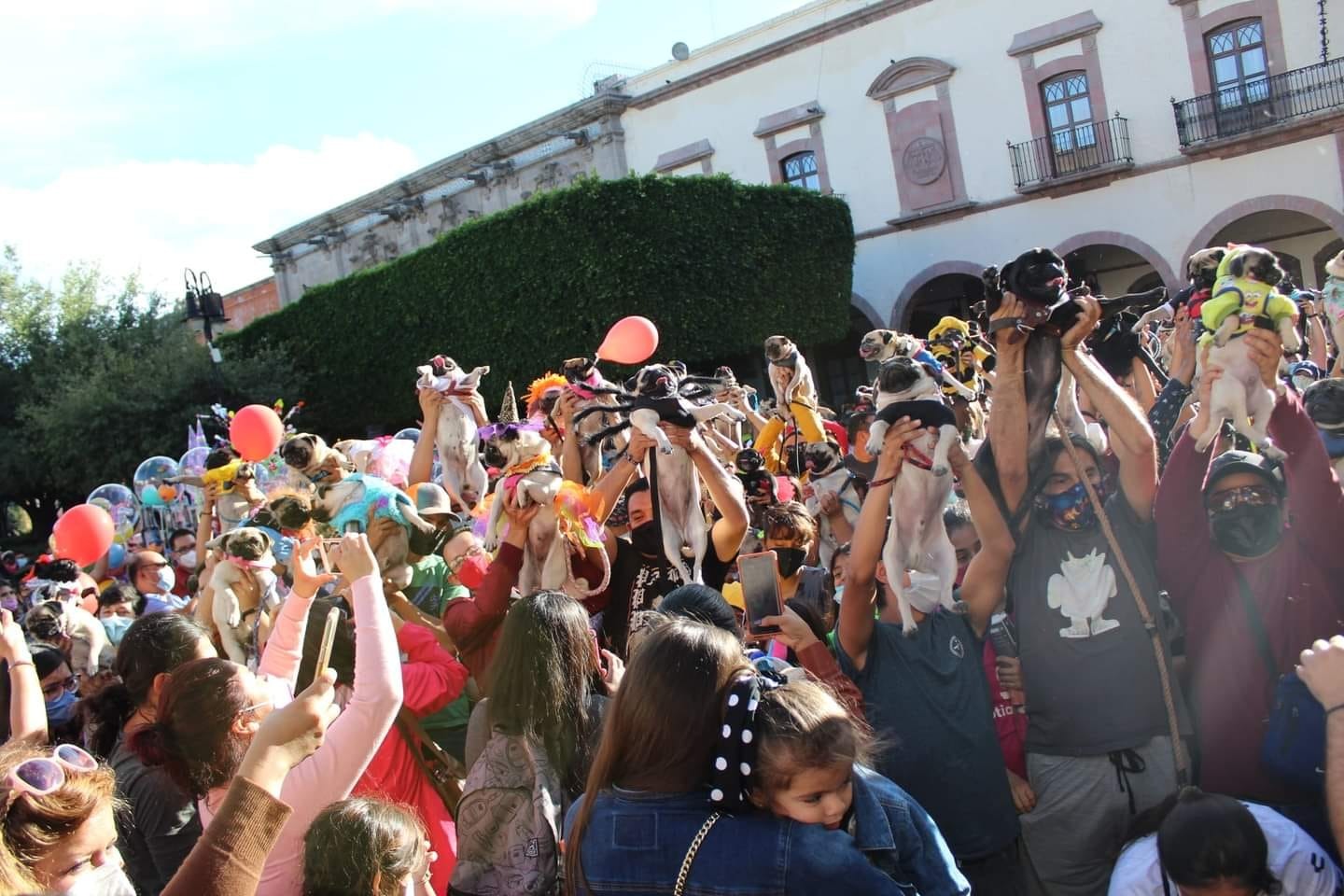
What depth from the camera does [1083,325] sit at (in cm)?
297

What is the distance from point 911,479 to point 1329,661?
1.04 metres

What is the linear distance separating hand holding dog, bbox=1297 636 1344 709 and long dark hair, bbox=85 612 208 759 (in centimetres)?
265

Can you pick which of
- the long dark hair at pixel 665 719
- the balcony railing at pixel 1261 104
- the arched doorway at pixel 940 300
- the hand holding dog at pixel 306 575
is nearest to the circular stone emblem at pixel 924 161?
the arched doorway at pixel 940 300

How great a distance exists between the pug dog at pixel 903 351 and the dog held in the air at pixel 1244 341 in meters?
0.71

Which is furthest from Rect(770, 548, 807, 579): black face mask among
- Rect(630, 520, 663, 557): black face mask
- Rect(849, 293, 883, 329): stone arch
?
Rect(849, 293, 883, 329): stone arch

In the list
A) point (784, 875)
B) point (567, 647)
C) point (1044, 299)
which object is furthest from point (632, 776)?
point (1044, 299)

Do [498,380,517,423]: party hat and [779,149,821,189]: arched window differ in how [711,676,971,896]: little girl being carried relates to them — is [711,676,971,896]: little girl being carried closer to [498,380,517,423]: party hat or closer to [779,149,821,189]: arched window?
[498,380,517,423]: party hat

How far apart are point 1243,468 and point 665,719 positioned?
70.8 inches

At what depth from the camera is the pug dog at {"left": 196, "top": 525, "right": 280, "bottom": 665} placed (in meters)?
4.61

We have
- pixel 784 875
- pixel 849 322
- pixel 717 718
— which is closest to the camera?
pixel 784 875

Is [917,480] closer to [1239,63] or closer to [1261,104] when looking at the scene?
[1261,104]

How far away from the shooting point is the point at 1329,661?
239cm

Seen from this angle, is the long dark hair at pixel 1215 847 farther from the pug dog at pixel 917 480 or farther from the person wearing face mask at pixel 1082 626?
the pug dog at pixel 917 480

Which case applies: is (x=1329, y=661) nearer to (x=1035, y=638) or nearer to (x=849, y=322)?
(x=1035, y=638)
